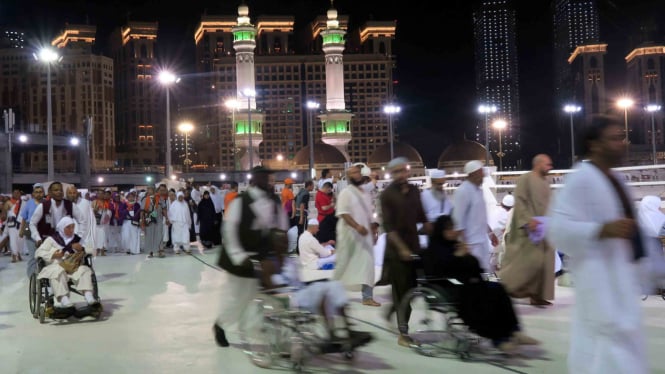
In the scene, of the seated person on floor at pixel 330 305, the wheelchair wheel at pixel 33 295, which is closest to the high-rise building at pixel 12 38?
the wheelchair wheel at pixel 33 295

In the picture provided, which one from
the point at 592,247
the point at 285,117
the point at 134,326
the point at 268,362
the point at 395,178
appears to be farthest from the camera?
the point at 285,117

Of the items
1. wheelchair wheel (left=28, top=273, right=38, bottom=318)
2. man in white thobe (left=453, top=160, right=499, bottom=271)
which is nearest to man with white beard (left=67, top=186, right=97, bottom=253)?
wheelchair wheel (left=28, top=273, right=38, bottom=318)

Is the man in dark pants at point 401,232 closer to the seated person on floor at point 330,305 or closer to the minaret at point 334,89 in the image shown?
the seated person on floor at point 330,305

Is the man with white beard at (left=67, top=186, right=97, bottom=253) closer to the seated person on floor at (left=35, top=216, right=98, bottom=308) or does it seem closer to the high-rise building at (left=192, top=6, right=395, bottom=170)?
the seated person on floor at (left=35, top=216, right=98, bottom=308)

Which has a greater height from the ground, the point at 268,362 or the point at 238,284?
the point at 238,284

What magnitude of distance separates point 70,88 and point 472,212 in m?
132

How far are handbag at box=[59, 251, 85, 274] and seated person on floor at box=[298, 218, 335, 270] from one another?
5.07 meters

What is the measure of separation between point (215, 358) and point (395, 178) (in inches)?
95.1

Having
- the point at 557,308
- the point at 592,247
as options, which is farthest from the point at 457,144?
the point at 592,247

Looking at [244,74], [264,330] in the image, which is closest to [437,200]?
[264,330]

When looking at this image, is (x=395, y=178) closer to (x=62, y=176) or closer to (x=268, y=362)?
(x=268, y=362)

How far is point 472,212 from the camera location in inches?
278

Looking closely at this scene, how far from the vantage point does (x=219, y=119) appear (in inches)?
4114

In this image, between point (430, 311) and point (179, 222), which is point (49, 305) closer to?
point (430, 311)
